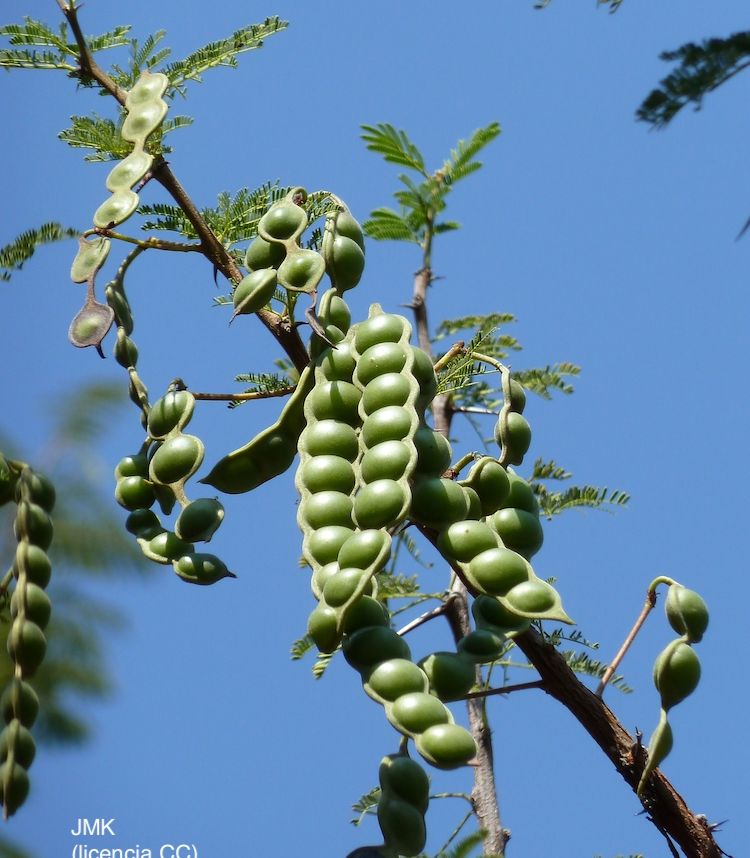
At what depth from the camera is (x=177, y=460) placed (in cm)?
267

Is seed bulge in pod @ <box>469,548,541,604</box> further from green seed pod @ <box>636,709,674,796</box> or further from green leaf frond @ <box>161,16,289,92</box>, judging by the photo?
green leaf frond @ <box>161,16,289,92</box>

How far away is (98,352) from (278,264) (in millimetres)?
458

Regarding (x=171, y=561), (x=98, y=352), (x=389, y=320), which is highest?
(x=98, y=352)

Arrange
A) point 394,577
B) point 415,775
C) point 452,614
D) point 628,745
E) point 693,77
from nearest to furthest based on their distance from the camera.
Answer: point 693,77, point 415,775, point 628,745, point 452,614, point 394,577

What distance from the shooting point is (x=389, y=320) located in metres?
2.64

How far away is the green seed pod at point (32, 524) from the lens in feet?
7.84

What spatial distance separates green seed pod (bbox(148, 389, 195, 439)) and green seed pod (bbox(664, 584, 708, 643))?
1111mm

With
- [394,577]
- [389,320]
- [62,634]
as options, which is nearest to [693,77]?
[389,320]

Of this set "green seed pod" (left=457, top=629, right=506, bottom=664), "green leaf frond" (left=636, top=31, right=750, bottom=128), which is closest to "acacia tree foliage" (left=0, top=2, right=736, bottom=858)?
"green seed pod" (left=457, top=629, right=506, bottom=664)

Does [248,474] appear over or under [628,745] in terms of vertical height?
over

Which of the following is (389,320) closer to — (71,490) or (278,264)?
(278,264)

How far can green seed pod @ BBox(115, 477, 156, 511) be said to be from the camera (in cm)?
274

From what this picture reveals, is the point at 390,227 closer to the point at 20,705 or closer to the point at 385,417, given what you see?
the point at 385,417

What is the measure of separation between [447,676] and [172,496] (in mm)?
861
